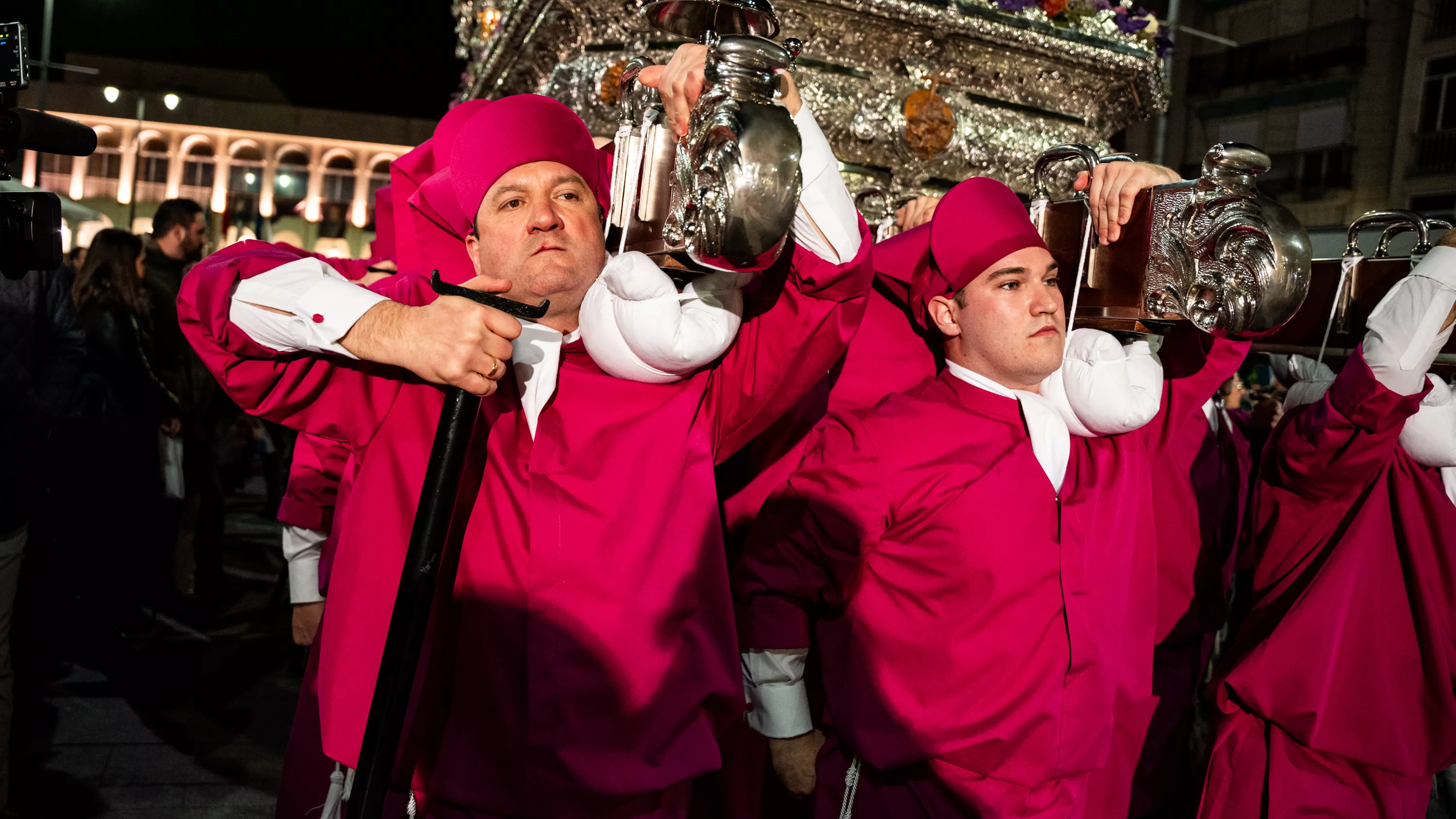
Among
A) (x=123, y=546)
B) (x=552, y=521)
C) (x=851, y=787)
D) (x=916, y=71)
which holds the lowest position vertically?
(x=123, y=546)

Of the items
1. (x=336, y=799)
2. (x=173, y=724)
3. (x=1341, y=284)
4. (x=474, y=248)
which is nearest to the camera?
(x=336, y=799)

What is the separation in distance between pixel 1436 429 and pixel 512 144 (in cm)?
224

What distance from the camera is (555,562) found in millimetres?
1706

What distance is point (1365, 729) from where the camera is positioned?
2.53 metres

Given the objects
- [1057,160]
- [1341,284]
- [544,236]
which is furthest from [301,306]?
[1341,284]

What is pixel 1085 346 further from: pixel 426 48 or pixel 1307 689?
pixel 426 48

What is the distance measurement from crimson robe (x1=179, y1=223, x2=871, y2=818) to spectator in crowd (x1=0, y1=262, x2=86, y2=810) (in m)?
1.58

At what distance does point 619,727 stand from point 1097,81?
10.8 feet

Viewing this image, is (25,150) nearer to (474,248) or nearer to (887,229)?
(474,248)

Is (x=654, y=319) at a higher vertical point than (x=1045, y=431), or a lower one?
higher

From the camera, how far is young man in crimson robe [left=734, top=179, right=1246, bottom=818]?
2.05 meters

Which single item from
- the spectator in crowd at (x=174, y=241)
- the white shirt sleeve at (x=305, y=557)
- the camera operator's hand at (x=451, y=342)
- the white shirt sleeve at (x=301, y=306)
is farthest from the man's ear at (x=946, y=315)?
the spectator in crowd at (x=174, y=241)

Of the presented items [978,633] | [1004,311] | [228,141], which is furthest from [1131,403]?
[228,141]

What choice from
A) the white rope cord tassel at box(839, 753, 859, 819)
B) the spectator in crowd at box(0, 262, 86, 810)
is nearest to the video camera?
the spectator in crowd at box(0, 262, 86, 810)
